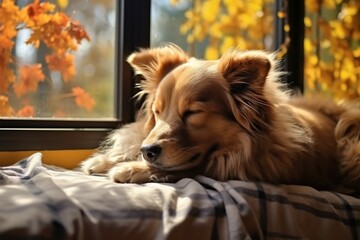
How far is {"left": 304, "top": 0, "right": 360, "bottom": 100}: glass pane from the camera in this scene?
2.69 m

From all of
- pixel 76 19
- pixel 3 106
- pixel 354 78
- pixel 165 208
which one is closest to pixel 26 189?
pixel 165 208

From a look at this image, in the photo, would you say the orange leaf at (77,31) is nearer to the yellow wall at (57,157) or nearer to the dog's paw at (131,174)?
the yellow wall at (57,157)

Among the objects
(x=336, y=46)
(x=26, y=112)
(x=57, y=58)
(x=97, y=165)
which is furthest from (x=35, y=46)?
(x=336, y=46)

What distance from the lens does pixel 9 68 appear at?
65.1 inches

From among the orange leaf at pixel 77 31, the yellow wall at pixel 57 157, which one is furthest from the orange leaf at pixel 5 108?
the orange leaf at pixel 77 31

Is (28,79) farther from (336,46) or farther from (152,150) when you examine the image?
(336,46)

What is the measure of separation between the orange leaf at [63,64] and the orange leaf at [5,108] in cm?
25

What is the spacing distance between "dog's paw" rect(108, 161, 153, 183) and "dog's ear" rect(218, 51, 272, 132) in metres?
0.37

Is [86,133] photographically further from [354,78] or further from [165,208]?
[354,78]

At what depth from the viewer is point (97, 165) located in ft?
5.11

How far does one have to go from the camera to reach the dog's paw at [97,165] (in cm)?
154

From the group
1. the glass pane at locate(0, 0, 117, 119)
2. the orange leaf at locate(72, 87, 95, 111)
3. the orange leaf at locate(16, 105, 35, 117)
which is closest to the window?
the glass pane at locate(0, 0, 117, 119)

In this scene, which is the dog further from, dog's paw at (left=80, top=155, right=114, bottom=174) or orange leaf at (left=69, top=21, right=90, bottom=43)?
orange leaf at (left=69, top=21, right=90, bottom=43)

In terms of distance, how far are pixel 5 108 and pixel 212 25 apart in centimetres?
133
